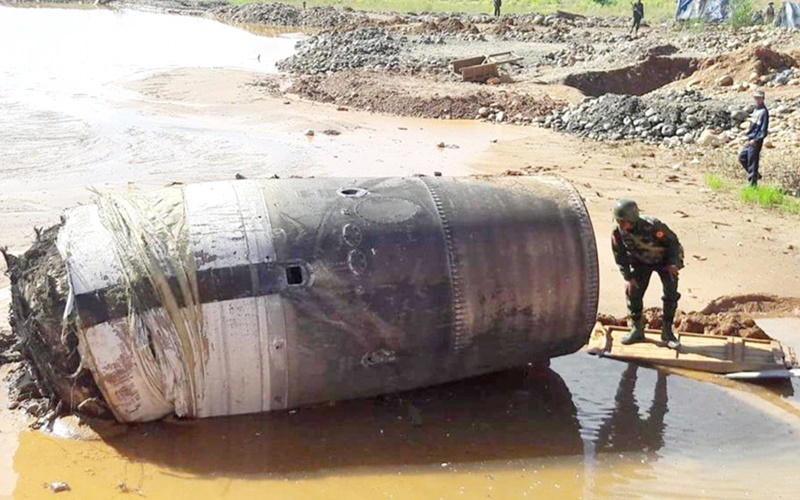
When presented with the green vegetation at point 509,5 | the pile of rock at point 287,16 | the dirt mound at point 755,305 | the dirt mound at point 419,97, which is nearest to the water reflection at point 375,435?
the dirt mound at point 755,305

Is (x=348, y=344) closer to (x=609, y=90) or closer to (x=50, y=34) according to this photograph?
(x=609, y=90)

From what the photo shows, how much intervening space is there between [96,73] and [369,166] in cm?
1365

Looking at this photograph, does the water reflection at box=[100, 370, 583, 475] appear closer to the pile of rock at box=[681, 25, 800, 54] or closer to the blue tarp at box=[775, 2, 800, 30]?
the pile of rock at box=[681, 25, 800, 54]

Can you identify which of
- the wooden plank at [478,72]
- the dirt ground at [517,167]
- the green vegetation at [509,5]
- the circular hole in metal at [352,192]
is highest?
the green vegetation at [509,5]

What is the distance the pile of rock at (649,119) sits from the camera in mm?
17297

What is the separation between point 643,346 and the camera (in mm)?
7695

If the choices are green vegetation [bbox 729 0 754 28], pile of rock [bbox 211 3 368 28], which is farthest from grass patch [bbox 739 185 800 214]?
pile of rock [bbox 211 3 368 28]

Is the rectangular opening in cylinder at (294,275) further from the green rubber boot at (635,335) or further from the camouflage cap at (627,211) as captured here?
the green rubber boot at (635,335)

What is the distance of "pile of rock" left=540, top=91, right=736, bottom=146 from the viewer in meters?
17.3

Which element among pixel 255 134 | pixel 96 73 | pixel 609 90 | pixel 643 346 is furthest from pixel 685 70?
pixel 643 346

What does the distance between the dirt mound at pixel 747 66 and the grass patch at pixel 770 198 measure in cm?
853

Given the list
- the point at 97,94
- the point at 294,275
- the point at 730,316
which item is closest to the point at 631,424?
the point at 730,316

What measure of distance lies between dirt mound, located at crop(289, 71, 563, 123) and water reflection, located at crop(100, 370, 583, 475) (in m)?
14.1

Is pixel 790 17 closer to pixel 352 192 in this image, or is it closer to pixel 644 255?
pixel 644 255
